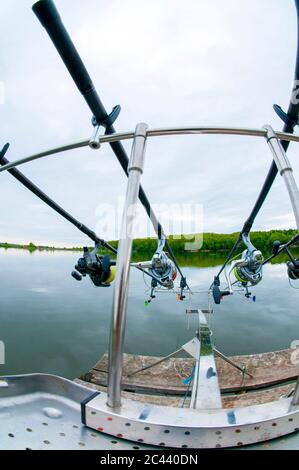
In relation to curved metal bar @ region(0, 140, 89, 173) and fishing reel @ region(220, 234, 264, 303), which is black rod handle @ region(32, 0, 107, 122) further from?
fishing reel @ region(220, 234, 264, 303)

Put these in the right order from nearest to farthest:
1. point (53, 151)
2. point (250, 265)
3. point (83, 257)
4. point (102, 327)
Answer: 1. point (53, 151)
2. point (83, 257)
3. point (250, 265)
4. point (102, 327)

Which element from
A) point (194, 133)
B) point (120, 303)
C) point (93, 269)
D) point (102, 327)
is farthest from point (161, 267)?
point (102, 327)

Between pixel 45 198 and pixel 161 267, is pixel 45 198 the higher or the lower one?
the higher one

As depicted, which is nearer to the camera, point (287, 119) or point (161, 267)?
point (287, 119)

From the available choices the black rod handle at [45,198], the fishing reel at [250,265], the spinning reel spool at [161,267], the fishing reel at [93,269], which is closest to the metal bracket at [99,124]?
the black rod handle at [45,198]

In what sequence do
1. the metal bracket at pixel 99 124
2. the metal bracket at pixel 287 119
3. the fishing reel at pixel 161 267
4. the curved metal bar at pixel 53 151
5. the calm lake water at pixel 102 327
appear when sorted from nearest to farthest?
1. the metal bracket at pixel 99 124
2. the curved metal bar at pixel 53 151
3. the metal bracket at pixel 287 119
4. the fishing reel at pixel 161 267
5. the calm lake water at pixel 102 327

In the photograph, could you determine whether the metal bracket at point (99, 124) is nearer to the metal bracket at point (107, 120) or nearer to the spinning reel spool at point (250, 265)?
the metal bracket at point (107, 120)

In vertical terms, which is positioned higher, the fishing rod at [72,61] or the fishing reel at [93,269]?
the fishing rod at [72,61]

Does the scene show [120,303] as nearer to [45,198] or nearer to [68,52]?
[68,52]

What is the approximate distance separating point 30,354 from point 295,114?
57.9ft

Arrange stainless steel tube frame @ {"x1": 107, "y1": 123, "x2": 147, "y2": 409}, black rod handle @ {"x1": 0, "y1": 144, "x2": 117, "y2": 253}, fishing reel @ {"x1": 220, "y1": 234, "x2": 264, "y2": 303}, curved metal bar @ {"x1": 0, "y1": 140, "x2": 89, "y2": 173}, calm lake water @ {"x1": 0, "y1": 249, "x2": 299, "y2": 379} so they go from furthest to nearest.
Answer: calm lake water @ {"x1": 0, "y1": 249, "x2": 299, "y2": 379}
fishing reel @ {"x1": 220, "y1": 234, "x2": 264, "y2": 303}
black rod handle @ {"x1": 0, "y1": 144, "x2": 117, "y2": 253}
curved metal bar @ {"x1": 0, "y1": 140, "x2": 89, "y2": 173}
stainless steel tube frame @ {"x1": 107, "y1": 123, "x2": 147, "y2": 409}

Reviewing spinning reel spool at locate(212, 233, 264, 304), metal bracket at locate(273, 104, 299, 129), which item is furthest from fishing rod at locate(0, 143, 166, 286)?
spinning reel spool at locate(212, 233, 264, 304)

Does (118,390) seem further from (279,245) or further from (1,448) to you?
(279,245)

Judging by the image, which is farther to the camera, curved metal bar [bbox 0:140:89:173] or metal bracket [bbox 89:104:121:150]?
curved metal bar [bbox 0:140:89:173]
